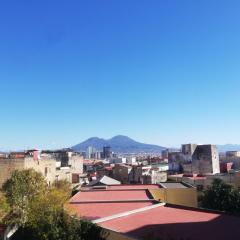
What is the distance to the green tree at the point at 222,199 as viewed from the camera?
36.3 meters

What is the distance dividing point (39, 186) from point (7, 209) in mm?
5377

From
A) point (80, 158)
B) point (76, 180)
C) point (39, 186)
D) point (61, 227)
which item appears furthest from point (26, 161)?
point (80, 158)

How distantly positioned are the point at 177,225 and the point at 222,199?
17.6 m

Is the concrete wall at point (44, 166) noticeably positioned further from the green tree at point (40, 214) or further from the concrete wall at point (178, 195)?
the concrete wall at point (178, 195)

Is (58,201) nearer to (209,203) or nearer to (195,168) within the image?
(209,203)

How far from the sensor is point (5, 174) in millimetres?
48000

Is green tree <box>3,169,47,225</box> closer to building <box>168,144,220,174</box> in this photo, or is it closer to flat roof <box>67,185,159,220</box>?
flat roof <box>67,185,159,220</box>

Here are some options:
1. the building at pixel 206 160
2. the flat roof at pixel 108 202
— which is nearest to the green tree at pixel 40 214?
the flat roof at pixel 108 202

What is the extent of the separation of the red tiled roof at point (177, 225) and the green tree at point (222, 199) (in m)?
12.6

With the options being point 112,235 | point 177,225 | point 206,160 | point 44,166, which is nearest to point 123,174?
point 206,160

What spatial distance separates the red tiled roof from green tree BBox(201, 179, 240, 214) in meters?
12.6

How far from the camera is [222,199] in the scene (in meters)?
36.8

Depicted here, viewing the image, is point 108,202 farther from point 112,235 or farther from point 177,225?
point 112,235

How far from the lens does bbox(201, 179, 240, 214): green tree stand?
36.3 meters
